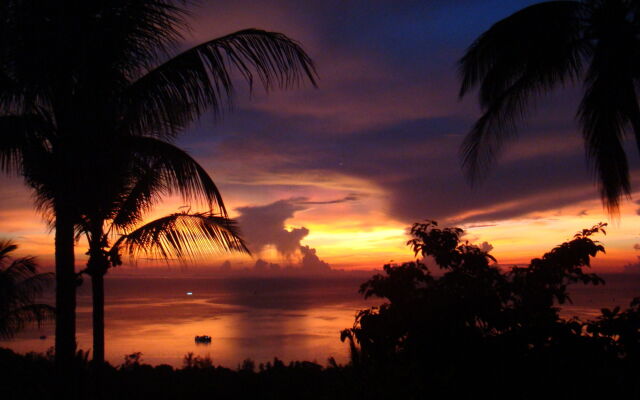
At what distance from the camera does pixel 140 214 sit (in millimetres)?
8797

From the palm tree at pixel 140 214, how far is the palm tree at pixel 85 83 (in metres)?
0.48

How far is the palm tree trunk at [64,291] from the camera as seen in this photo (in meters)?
5.15

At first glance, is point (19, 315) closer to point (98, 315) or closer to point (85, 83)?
point (98, 315)

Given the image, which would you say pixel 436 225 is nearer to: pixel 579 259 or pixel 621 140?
pixel 579 259

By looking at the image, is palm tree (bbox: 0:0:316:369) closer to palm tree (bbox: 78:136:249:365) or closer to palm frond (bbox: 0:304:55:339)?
palm tree (bbox: 78:136:249:365)

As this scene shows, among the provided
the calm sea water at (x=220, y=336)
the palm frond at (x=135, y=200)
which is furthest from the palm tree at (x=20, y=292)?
the calm sea water at (x=220, y=336)

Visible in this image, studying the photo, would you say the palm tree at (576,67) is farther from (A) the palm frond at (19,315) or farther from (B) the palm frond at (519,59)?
(A) the palm frond at (19,315)

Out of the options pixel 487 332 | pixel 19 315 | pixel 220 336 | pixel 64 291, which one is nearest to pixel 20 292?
pixel 19 315

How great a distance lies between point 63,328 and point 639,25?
7.49 m

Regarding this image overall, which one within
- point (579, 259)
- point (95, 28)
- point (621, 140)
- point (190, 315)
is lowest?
point (190, 315)

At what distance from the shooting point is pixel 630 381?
3.26 metres

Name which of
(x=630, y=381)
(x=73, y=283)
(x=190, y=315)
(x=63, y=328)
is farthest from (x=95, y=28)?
(x=190, y=315)

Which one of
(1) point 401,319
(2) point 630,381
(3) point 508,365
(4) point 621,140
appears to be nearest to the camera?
(2) point 630,381

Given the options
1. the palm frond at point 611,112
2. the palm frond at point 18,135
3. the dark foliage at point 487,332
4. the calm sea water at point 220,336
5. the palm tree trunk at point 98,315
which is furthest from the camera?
the calm sea water at point 220,336
